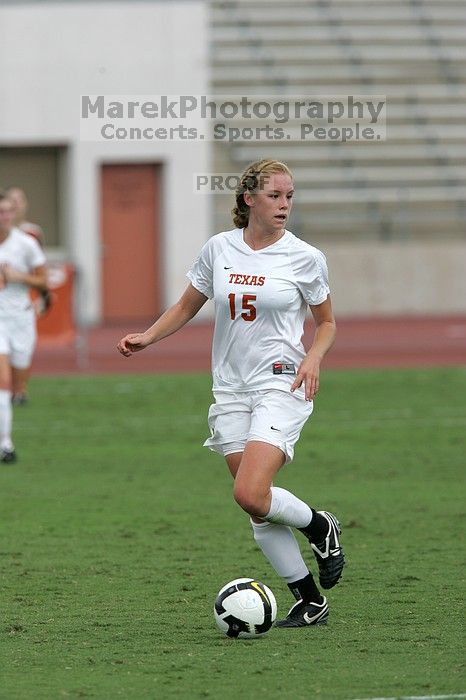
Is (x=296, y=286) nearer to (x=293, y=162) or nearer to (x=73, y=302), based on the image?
(x=73, y=302)

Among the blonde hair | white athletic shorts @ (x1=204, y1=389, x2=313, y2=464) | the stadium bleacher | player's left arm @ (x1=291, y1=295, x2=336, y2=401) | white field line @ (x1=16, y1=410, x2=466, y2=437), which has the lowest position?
white field line @ (x1=16, y1=410, x2=466, y2=437)

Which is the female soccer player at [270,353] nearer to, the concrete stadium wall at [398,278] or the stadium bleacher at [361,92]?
the concrete stadium wall at [398,278]

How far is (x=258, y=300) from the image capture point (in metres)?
6.66

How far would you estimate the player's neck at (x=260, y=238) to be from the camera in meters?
6.78

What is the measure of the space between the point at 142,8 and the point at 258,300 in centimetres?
2306

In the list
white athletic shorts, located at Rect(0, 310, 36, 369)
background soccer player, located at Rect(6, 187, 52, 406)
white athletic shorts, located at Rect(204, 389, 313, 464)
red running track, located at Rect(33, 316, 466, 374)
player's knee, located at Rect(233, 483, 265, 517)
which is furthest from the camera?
red running track, located at Rect(33, 316, 466, 374)

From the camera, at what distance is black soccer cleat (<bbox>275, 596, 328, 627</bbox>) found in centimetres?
677

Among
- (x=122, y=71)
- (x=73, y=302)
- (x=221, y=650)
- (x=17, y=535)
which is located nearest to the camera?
(x=221, y=650)

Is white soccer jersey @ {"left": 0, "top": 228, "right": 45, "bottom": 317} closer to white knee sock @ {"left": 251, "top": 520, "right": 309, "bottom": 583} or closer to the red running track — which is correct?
the red running track

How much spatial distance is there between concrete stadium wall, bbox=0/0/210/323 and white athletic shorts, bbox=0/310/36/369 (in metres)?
14.4

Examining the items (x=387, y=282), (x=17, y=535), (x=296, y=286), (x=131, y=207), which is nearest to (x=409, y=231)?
(x=387, y=282)

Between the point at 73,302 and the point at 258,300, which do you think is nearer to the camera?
the point at 258,300

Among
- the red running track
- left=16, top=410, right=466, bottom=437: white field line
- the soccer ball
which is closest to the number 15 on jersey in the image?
the soccer ball

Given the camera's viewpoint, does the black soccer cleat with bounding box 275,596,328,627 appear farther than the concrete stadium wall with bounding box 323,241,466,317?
No
